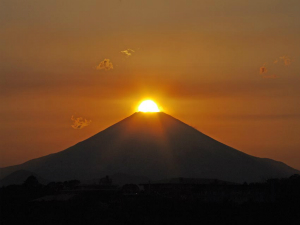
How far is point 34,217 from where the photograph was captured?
55375 mm

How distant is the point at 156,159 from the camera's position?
181 m

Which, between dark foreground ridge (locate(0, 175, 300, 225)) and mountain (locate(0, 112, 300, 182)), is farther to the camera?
mountain (locate(0, 112, 300, 182))

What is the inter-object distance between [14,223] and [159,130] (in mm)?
147293

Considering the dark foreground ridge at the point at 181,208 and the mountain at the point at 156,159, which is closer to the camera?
the dark foreground ridge at the point at 181,208

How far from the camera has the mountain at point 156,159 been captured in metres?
170

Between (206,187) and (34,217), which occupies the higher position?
(206,187)

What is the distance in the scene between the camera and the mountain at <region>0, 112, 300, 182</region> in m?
170

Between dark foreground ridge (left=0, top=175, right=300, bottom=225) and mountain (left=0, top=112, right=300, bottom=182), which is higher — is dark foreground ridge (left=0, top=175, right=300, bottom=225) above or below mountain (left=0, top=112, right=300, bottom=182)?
below

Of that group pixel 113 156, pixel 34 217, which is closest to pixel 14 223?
pixel 34 217

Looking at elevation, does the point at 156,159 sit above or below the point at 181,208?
above

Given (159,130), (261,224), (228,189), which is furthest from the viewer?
(159,130)

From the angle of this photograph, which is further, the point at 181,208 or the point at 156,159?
the point at 156,159

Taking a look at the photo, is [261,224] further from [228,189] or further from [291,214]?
[228,189]


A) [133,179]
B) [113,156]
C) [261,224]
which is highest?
[113,156]
